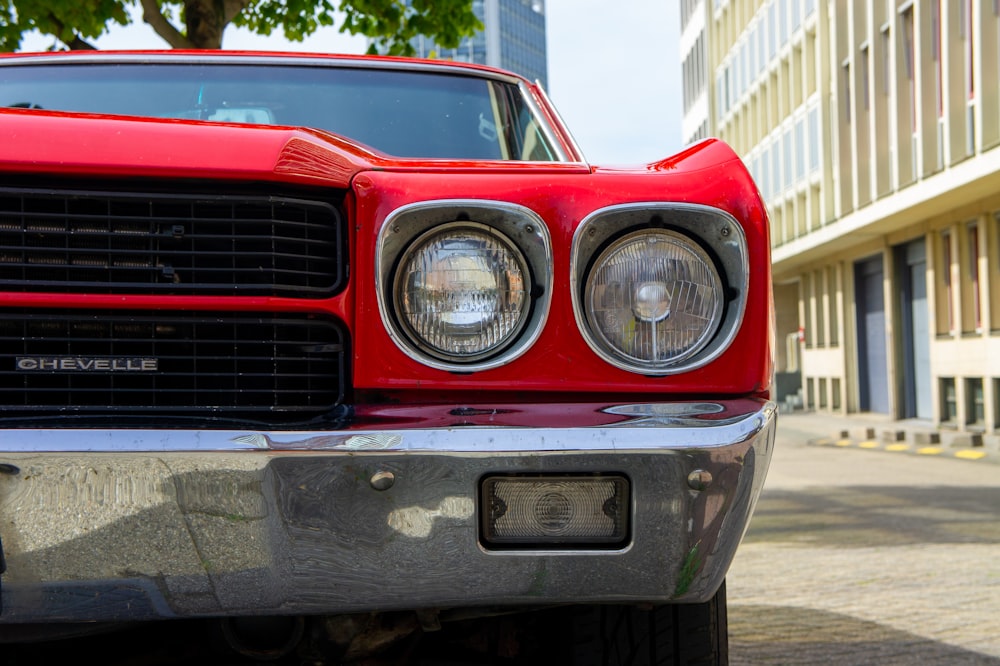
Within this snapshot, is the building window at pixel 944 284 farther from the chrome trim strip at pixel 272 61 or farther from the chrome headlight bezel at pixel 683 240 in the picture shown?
the chrome headlight bezel at pixel 683 240

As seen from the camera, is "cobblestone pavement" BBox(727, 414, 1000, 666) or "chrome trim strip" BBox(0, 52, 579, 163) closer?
"chrome trim strip" BBox(0, 52, 579, 163)

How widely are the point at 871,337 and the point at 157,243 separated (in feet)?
101

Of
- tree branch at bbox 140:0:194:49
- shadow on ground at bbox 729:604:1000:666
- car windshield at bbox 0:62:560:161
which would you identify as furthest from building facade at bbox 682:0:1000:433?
car windshield at bbox 0:62:560:161

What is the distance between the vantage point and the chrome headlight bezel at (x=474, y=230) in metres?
2.03

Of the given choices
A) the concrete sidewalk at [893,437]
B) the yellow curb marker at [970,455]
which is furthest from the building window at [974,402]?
the yellow curb marker at [970,455]

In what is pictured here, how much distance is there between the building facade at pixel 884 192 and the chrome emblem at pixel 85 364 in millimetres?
18812

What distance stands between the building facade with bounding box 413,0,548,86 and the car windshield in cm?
12743

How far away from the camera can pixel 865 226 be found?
2708 centimetres

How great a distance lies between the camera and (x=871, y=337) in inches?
1223

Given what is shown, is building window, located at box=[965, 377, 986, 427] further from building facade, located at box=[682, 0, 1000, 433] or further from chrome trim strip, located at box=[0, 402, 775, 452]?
chrome trim strip, located at box=[0, 402, 775, 452]

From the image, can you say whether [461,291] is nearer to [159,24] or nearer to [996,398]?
[159,24]

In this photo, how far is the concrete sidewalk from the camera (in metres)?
17.8

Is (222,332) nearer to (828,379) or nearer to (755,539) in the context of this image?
(755,539)

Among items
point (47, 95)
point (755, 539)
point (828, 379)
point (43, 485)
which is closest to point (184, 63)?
point (47, 95)
